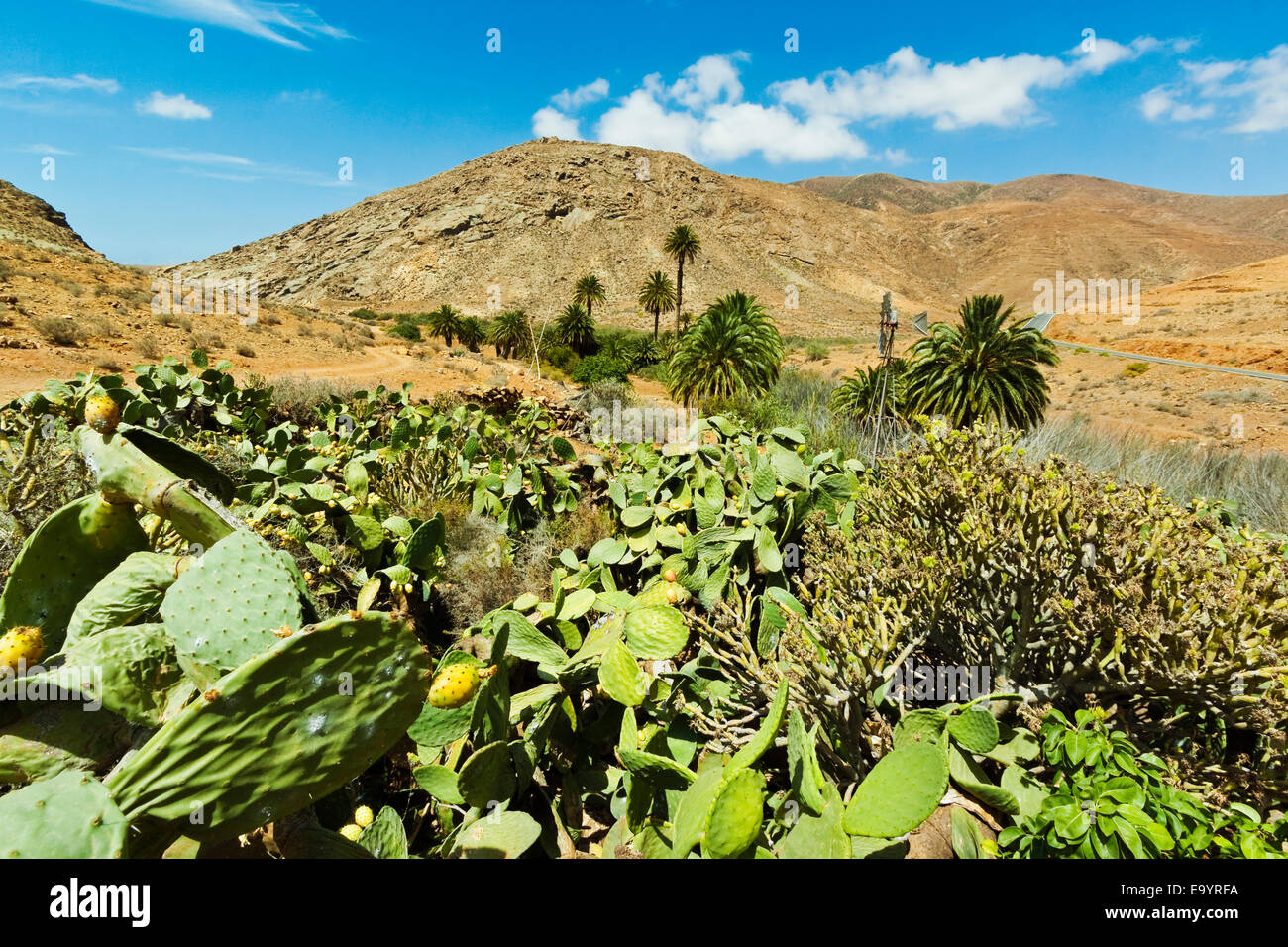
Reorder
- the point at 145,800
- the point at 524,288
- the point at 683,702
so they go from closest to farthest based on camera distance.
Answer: the point at 145,800
the point at 683,702
the point at 524,288

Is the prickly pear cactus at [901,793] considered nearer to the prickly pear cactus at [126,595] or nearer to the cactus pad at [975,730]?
the cactus pad at [975,730]

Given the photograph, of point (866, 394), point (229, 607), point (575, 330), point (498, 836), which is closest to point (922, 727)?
point (498, 836)

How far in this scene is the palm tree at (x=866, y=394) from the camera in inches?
441

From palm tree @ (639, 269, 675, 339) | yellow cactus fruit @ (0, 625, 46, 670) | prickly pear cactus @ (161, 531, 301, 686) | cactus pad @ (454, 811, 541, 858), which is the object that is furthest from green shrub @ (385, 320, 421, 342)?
cactus pad @ (454, 811, 541, 858)

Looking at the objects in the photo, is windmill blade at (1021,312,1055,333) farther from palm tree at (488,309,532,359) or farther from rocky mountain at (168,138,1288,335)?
rocky mountain at (168,138,1288,335)

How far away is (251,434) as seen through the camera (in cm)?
541

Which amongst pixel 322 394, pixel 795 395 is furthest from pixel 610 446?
pixel 795 395

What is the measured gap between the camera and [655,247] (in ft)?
244

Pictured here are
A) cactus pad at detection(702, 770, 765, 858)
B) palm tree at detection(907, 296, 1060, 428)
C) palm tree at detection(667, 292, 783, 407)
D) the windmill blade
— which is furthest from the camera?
palm tree at detection(667, 292, 783, 407)

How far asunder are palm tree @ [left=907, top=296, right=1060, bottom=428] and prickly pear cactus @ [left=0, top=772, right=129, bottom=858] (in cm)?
1037

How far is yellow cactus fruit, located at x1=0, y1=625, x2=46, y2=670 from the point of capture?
4.58 feet

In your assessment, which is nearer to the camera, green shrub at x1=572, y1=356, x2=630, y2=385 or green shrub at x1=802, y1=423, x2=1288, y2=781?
green shrub at x1=802, y1=423, x2=1288, y2=781
